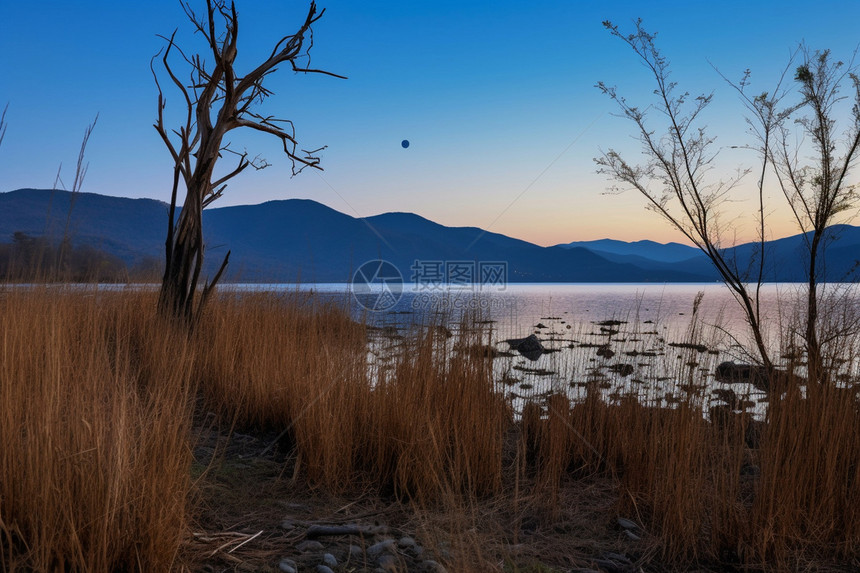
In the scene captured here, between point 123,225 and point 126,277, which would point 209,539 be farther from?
point 123,225

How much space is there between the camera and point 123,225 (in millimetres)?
84375

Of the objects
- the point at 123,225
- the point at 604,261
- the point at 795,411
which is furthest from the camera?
the point at 604,261

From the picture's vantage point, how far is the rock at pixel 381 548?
211 cm

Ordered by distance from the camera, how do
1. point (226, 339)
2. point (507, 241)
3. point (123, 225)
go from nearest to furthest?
point (226, 339) → point (123, 225) → point (507, 241)

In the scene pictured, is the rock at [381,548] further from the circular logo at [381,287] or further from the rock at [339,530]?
the circular logo at [381,287]

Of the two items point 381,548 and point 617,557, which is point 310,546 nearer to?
point 381,548

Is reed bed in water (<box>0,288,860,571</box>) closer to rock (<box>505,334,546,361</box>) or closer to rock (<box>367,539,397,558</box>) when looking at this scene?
rock (<box>367,539,397,558</box>)

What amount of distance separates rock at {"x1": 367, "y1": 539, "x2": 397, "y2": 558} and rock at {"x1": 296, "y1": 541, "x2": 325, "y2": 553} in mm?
193

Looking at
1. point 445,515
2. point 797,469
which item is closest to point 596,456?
point 797,469

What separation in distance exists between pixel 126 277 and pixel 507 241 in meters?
93.0

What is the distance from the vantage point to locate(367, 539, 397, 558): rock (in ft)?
6.94

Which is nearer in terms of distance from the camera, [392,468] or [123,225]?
[392,468]

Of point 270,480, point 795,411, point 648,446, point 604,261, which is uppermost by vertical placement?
point 604,261

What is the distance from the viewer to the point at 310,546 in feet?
7.00
